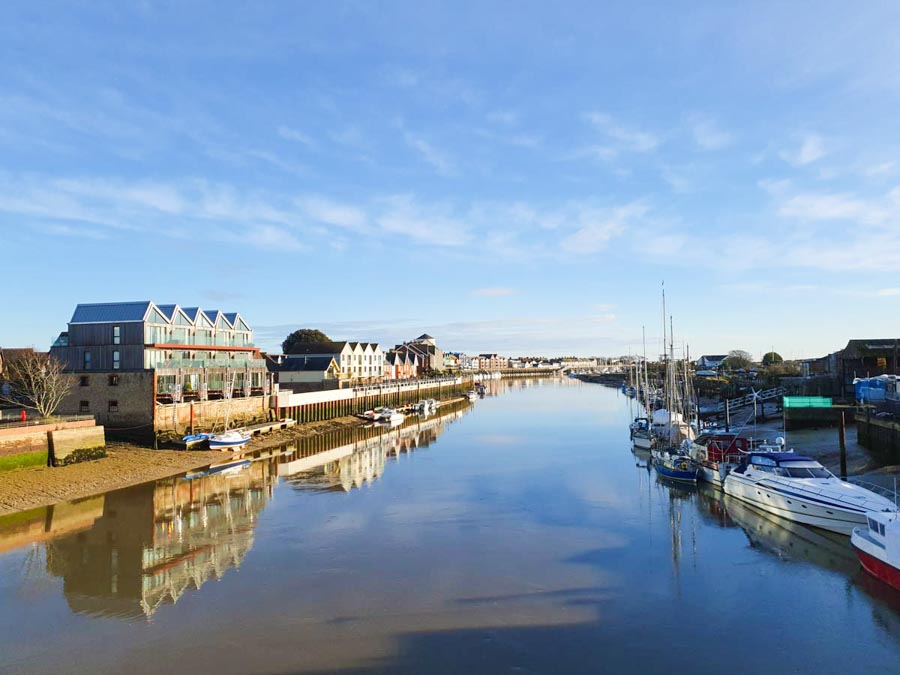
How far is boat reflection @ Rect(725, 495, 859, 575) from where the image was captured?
20516 millimetres

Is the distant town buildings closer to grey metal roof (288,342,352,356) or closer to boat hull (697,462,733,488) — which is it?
grey metal roof (288,342,352,356)

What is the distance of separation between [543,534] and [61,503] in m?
22.8

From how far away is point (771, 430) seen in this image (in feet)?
160

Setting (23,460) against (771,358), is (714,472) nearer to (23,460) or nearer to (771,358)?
(23,460)

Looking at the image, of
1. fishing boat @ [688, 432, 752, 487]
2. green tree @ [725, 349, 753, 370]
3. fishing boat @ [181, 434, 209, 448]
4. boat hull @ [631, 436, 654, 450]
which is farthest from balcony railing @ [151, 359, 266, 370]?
green tree @ [725, 349, 753, 370]

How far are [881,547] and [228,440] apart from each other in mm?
39232

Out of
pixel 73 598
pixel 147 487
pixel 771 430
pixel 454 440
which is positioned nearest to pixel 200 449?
pixel 147 487

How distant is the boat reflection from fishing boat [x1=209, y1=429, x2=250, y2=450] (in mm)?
33696

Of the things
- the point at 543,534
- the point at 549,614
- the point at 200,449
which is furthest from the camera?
the point at 200,449

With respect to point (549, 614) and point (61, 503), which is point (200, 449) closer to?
point (61, 503)

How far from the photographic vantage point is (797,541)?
2278cm

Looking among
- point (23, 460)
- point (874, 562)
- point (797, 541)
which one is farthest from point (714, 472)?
point (23, 460)

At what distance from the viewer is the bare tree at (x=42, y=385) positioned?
3859 centimetres

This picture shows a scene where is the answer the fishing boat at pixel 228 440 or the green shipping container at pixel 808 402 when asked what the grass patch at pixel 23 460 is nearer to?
the fishing boat at pixel 228 440
